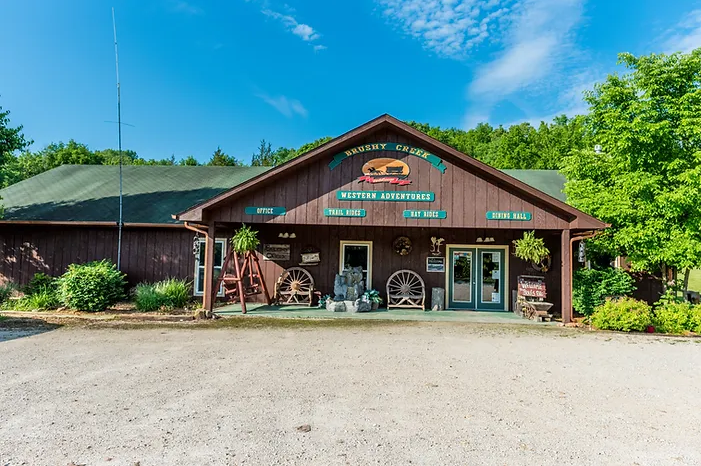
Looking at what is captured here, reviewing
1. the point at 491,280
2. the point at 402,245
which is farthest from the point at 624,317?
the point at 402,245

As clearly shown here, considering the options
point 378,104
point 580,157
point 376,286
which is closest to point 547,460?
point 376,286

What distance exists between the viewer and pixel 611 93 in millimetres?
10367

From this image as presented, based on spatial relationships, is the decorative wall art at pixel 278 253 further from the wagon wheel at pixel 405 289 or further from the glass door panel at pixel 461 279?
the glass door panel at pixel 461 279

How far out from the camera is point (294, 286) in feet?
38.5

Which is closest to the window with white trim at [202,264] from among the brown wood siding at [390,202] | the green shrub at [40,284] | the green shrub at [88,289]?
the green shrub at [88,289]

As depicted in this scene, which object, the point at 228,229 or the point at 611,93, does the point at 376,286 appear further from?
the point at 611,93

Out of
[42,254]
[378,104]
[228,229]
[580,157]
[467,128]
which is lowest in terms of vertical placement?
[42,254]

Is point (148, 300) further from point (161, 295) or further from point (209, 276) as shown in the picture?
point (209, 276)

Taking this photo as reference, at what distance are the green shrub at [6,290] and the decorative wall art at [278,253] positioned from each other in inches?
292

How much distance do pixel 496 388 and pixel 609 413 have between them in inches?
46.6

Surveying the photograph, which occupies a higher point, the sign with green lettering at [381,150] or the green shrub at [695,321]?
the sign with green lettering at [381,150]

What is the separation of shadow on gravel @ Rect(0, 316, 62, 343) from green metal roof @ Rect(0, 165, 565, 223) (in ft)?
12.0

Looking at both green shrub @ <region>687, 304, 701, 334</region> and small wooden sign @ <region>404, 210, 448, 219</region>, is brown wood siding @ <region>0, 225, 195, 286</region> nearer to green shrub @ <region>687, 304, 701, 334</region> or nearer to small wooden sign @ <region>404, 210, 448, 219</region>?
small wooden sign @ <region>404, 210, 448, 219</region>

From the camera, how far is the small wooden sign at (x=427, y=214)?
31.7 feet
